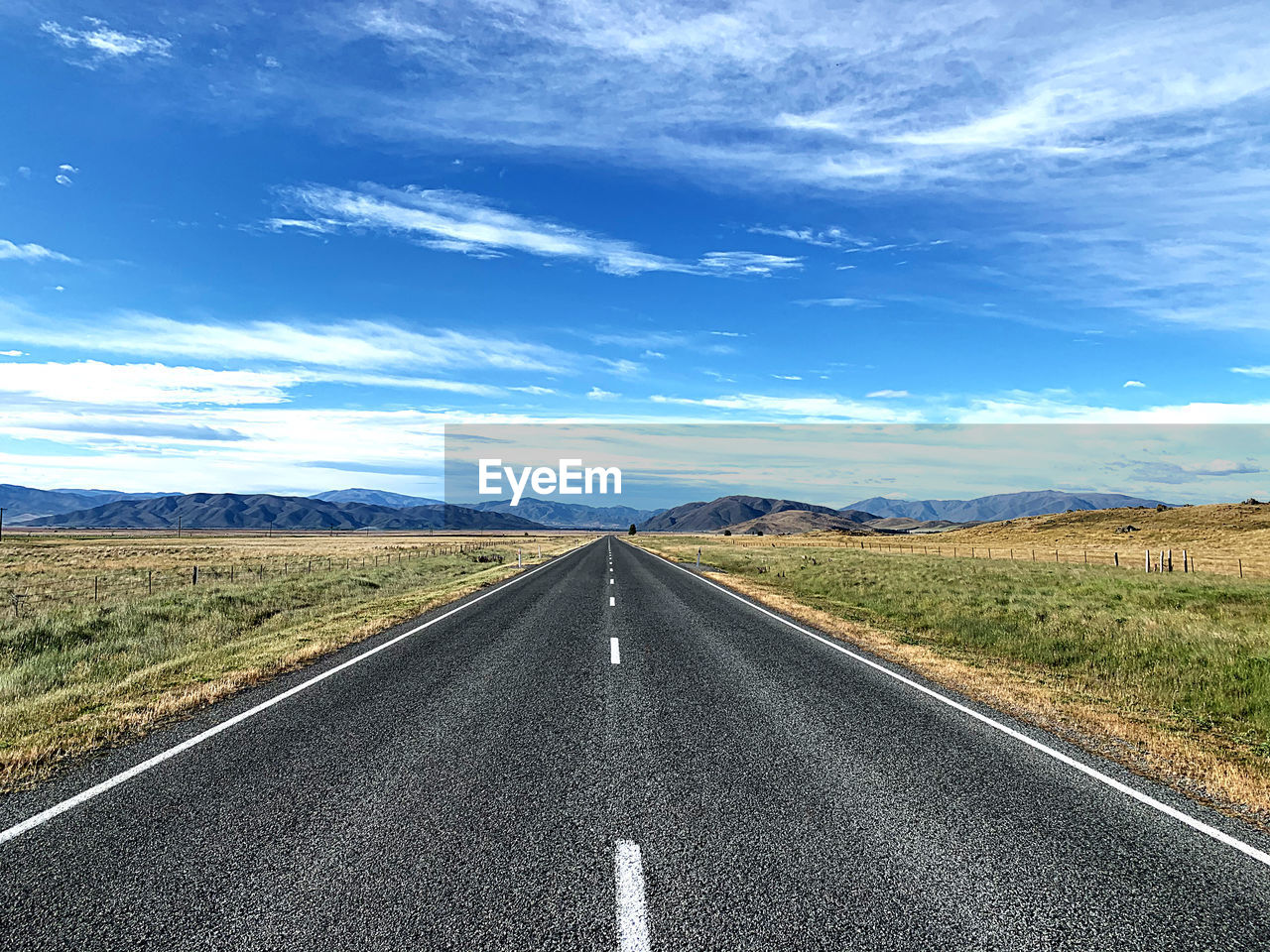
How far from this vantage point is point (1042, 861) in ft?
14.4

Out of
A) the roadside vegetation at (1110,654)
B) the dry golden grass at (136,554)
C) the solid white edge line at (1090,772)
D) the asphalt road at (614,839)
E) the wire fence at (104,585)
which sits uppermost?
the asphalt road at (614,839)

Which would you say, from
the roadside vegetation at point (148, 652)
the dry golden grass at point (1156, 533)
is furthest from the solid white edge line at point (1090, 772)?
the dry golden grass at point (1156, 533)

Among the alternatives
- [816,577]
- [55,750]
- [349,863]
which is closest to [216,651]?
[55,750]

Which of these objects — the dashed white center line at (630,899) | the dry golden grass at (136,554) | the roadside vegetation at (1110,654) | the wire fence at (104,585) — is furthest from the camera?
the dry golden grass at (136,554)

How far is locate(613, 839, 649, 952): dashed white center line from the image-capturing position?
3445mm

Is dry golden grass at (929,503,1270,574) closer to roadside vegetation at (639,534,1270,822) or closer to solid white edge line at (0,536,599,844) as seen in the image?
roadside vegetation at (639,534,1270,822)

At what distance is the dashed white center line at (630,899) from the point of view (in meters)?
3.45

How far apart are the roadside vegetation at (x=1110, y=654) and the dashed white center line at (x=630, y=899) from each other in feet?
16.0

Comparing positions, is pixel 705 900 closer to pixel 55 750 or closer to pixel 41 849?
pixel 41 849

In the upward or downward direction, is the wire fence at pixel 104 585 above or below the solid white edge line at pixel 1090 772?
below

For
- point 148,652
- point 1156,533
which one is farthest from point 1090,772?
point 1156,533

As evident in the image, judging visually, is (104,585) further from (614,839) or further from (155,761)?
(614,839)

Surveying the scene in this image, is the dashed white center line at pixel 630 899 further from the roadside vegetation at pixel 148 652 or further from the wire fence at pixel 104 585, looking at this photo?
the wire fence at pixel 104 585

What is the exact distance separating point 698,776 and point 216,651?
981cm
